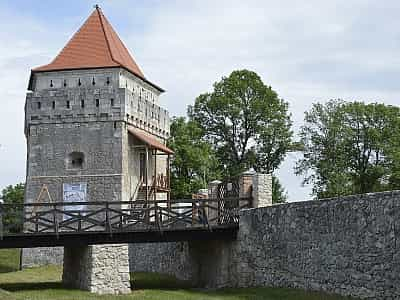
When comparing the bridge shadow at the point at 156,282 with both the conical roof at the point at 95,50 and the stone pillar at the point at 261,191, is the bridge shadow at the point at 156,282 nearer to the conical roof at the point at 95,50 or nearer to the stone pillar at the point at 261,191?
the stone pillar at the point at 261,191

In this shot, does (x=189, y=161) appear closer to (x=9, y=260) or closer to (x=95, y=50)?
(x=95, y=50)

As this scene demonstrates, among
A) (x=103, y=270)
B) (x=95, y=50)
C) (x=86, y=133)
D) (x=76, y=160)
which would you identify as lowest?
(x=103, y=270)

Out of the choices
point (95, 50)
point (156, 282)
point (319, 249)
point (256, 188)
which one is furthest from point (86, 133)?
point (319, 249)

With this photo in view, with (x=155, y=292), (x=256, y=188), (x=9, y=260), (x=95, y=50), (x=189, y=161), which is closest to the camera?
(x=155, y=292)

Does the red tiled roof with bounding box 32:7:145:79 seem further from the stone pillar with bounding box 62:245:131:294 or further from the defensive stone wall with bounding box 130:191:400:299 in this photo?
the defensive stone wall with bounding box 130:191:400:299

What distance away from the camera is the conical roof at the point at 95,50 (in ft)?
102

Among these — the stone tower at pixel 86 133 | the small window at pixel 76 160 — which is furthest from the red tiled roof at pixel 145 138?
the small window at pixel 76 160

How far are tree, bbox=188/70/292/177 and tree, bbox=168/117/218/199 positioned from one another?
50.9 inches

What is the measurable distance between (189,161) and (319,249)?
78.1 feet

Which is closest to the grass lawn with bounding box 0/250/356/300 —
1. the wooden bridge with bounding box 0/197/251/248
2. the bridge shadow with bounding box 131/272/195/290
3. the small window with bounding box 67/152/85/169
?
the bridge shadow with bounding box 131/272/195/290

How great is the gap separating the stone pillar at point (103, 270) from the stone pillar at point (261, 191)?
376 cm

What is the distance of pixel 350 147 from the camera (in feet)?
134

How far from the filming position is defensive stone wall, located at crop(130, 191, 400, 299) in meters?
13.0

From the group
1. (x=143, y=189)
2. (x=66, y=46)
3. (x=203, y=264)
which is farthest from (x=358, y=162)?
(x=203, y=264)
